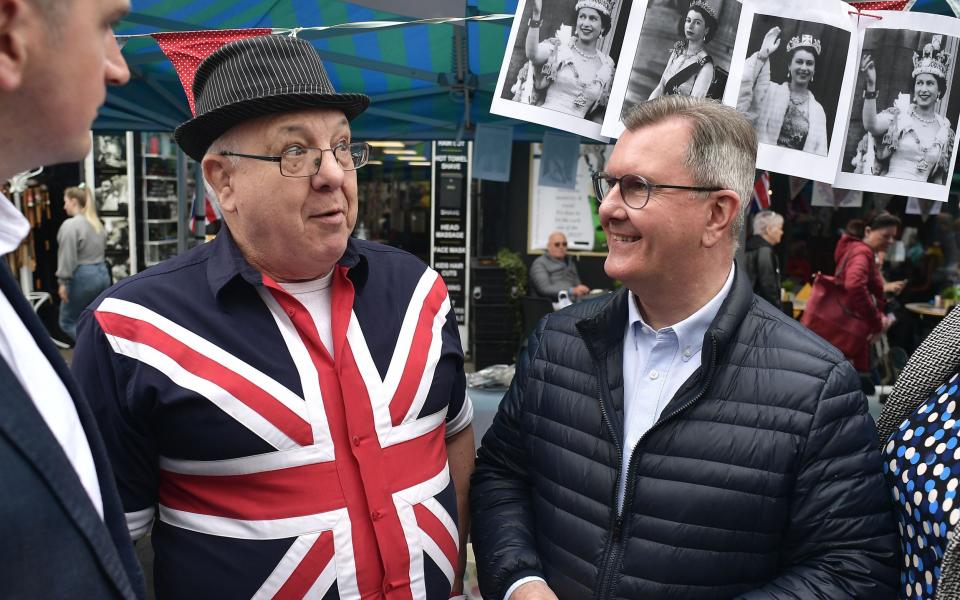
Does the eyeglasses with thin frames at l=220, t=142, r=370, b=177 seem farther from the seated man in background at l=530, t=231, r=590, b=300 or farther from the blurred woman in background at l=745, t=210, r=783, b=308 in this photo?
the seated man in background at l=530, t=231, r=590, b=300

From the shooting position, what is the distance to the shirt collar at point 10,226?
86 cm

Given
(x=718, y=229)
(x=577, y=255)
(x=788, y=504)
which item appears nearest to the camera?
(x=788, y=504)

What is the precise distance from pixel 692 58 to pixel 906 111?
26.5 inches

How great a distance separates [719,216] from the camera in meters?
1.64

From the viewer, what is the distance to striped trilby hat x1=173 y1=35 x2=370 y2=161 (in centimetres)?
162

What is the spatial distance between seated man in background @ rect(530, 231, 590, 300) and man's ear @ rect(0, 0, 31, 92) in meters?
7.07

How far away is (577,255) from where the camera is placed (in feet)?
31.9

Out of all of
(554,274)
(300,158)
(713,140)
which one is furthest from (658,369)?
(554,274)

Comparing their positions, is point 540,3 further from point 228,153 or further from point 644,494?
point 644,494

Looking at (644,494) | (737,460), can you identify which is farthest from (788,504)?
(644,494)

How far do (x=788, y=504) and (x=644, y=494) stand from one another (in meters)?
0.29

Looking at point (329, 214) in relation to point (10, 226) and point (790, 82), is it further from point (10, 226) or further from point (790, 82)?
point (790, 82)

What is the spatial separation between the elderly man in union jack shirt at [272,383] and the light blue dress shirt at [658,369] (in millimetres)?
480

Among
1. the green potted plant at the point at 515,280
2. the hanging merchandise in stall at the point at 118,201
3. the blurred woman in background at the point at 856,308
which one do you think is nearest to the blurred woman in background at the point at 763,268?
the blurred woman in background at the point at 856,308
